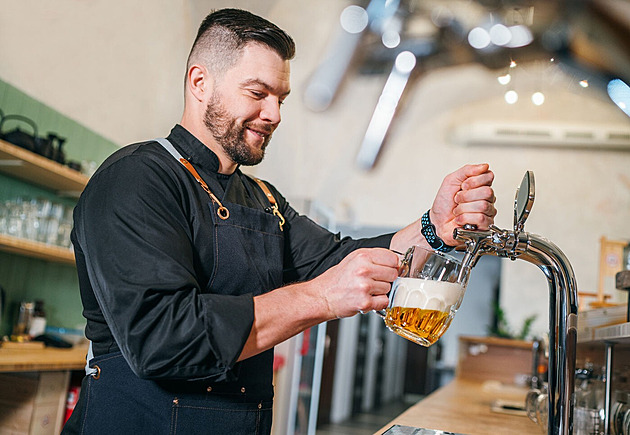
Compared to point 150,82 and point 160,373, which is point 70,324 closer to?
point 150,82

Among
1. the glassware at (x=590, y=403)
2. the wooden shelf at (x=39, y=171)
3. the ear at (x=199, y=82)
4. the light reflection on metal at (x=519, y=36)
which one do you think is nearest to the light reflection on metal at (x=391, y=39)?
the light reflection on metal at (x=519, y=36)

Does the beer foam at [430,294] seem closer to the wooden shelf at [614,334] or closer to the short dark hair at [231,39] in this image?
the wooden shelf at [614,334]

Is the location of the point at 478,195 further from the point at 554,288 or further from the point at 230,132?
the point at 230,132

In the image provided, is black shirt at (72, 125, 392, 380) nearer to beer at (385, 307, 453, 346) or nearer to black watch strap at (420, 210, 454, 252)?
beer at (385, 307, 453, 346)

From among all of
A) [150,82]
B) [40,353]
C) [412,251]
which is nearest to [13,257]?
[40,353]

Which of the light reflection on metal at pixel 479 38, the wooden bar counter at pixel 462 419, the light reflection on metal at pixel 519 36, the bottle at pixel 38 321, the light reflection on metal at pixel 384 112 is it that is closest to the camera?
the wooden bar counter at pixel 462 419

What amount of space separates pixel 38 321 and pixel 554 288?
263cm

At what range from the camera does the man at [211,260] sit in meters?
0.98

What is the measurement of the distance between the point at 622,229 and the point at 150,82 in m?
4.58

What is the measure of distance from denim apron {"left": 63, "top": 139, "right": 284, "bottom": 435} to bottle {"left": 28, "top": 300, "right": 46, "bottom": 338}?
1.92 meters

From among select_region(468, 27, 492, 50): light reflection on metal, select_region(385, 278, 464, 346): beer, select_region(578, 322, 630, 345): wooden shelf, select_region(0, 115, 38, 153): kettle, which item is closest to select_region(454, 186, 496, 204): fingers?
select_region(385, 278, 464, 346): beer

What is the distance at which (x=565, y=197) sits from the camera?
20.6ft

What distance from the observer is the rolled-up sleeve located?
960mm

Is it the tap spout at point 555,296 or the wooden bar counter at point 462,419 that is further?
the wooden bar counter at point 462,419
